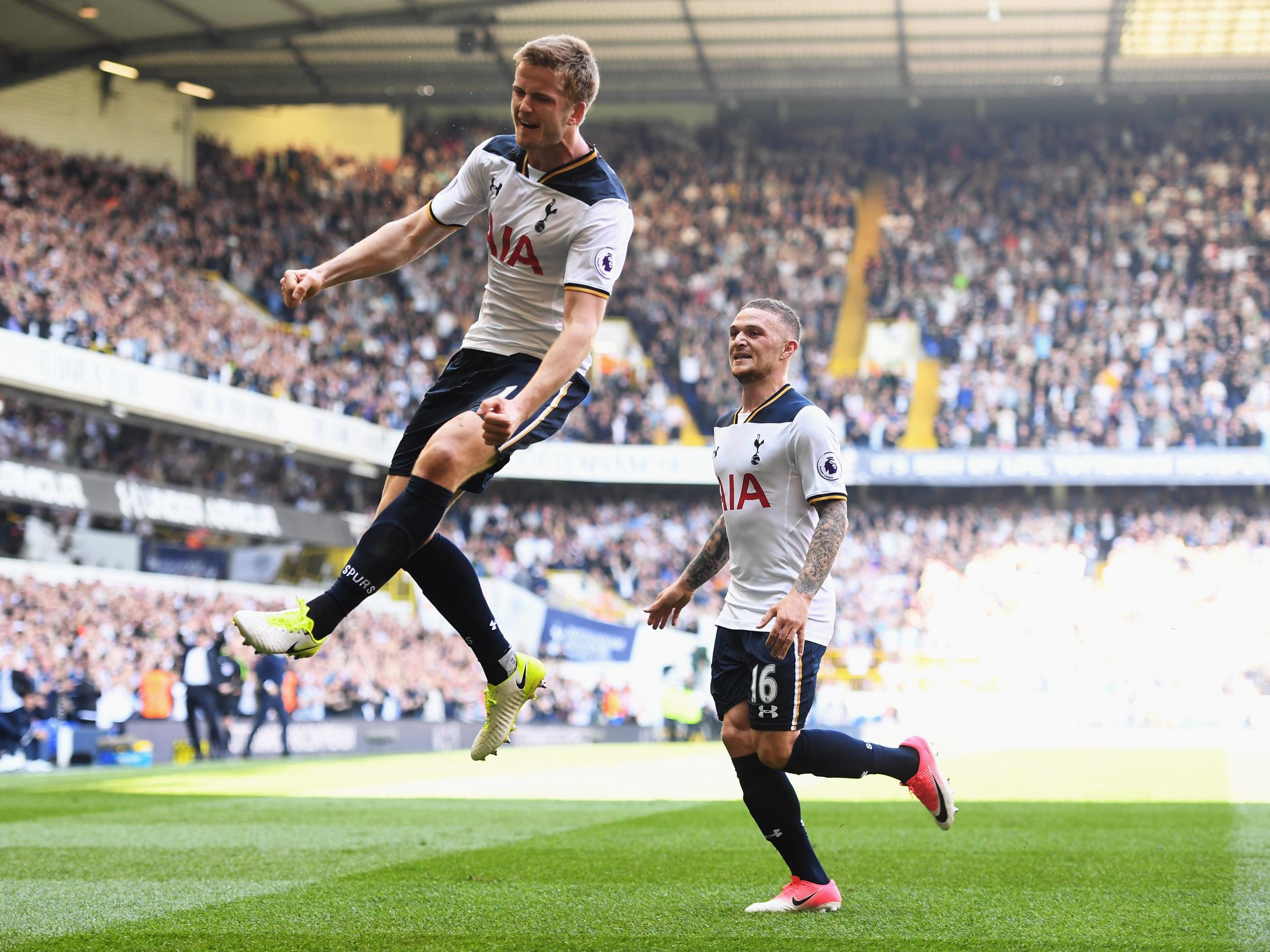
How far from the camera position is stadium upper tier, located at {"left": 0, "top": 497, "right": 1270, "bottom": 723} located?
86.7 ft

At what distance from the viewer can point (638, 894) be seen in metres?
6.04

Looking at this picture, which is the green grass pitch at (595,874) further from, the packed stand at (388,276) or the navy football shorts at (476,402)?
the packed stand at (388,276)

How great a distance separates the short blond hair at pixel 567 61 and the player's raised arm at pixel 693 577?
2.04 metres

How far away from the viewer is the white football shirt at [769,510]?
5559mm

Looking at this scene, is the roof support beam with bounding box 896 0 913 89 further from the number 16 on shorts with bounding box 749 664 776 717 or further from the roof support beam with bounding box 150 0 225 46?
the number 16 on shorts with bounding box 749 664 776 717

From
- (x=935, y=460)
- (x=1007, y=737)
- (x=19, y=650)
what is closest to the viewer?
(x=19, y=650)

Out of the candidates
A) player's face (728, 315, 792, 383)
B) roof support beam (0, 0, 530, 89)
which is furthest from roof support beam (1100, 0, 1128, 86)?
player's face (728, 315, 792, 383)

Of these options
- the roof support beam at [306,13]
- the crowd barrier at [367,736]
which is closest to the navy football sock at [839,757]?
the crowd barrier at [367,736]

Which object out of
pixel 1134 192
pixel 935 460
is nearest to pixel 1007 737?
pixel 935 460

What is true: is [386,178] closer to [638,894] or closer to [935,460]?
[935,460]

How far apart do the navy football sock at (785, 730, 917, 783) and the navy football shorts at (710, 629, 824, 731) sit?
11cm

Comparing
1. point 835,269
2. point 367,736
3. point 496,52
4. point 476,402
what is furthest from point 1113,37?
point 476,402

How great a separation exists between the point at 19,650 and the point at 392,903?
15.7 metres

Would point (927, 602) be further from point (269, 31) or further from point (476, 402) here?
point (476, 402)
